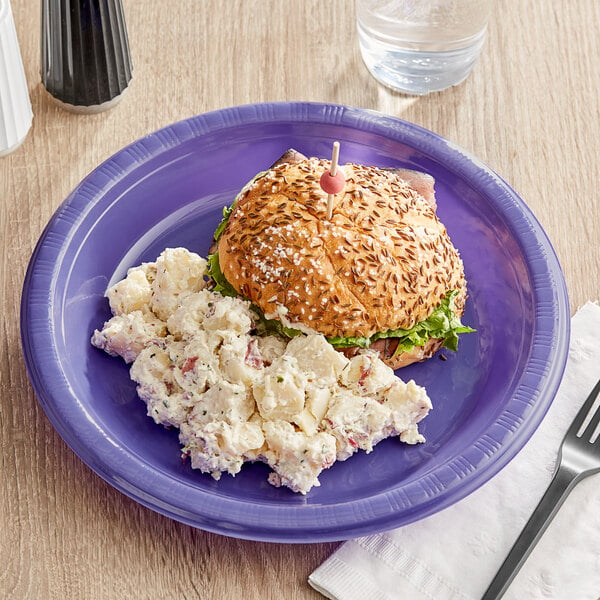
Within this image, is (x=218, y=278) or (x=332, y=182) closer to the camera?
(x=332, y=182)

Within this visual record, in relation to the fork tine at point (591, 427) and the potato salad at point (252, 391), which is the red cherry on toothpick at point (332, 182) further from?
the fork tine at point (591, 427)

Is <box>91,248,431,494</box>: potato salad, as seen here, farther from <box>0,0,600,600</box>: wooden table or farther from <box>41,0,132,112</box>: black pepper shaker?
<box>41,0,132,112</box>: black pepper shaker

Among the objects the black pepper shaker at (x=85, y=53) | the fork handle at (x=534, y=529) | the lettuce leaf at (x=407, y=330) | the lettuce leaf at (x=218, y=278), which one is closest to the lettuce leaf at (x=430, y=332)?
the lettuce leaf at (x=407, y=330)

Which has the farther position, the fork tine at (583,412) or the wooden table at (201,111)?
the fork tine at (583,412)

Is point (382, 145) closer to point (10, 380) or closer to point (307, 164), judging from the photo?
point (307, 164)

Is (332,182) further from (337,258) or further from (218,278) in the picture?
(218,278)

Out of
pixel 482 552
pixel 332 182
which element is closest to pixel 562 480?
pixel 482 552
